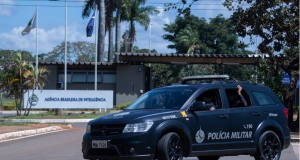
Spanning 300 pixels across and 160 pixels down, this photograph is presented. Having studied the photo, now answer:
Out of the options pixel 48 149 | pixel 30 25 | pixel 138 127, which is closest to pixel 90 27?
pixel 30 25

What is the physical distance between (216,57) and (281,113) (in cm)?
2980

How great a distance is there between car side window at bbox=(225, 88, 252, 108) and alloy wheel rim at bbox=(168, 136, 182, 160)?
5.98 feet

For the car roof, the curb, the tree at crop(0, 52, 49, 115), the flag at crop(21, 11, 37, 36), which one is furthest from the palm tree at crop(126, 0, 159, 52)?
the car roof

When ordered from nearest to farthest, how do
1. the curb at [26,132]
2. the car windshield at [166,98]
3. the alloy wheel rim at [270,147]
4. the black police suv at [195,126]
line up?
the black police suv at [195,126], the car windshield at [166,98], the alloy wheel rim at [270,147], the curb at [26,132]

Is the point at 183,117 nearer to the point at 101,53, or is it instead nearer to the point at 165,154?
the point at 165,154

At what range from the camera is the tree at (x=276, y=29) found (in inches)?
784

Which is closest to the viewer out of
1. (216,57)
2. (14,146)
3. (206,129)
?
(206,129)

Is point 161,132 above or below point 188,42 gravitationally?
below

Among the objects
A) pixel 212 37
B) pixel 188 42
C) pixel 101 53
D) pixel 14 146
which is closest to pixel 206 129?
pixel 14 146

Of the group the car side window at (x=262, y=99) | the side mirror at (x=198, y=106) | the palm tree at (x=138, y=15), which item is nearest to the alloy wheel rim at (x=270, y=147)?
the car side window at (x=262, y=99)

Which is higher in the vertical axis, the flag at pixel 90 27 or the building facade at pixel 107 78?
the flag at pixel 90 27

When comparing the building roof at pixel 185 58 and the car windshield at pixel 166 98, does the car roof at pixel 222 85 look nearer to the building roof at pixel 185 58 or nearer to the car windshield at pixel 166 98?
the car windshield at pixel 166 98

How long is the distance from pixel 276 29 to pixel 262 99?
10376 millimetres

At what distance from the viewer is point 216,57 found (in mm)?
40656
